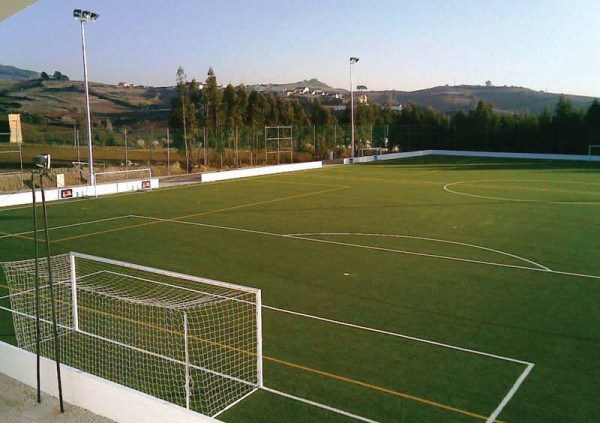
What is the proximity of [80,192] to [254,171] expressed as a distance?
43.0 ft

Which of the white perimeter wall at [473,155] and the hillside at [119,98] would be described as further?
the hillside at [119,98]

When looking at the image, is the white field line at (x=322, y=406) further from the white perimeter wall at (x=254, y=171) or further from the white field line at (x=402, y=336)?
the white perimeter wall at (x=254, y=171)

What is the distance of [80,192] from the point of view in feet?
87.4

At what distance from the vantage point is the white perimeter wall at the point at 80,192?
2409 cm

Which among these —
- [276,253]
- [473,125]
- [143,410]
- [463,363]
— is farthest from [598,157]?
[143,410]

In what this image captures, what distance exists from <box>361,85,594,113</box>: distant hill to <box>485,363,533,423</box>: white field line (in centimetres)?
15038

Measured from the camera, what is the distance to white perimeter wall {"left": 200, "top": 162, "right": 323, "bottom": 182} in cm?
3412

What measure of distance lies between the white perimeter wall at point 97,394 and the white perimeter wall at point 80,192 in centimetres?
1731

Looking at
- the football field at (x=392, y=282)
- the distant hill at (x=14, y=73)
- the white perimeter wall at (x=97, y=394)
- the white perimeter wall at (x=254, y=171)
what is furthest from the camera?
the distant hill at (x=14, y=73)

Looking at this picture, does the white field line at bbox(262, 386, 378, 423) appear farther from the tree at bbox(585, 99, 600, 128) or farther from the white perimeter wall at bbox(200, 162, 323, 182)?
the tree at bbox(585, 99, 600, 128)

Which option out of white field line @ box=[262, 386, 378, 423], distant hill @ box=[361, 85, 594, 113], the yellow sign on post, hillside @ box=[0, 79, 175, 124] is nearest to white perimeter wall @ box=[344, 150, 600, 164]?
the yellow sign on post

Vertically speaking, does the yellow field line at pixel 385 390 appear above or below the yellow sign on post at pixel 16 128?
below

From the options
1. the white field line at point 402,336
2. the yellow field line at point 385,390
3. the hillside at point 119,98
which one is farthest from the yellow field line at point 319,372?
the hillside at point 119,98

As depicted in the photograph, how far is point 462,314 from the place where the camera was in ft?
34.9
